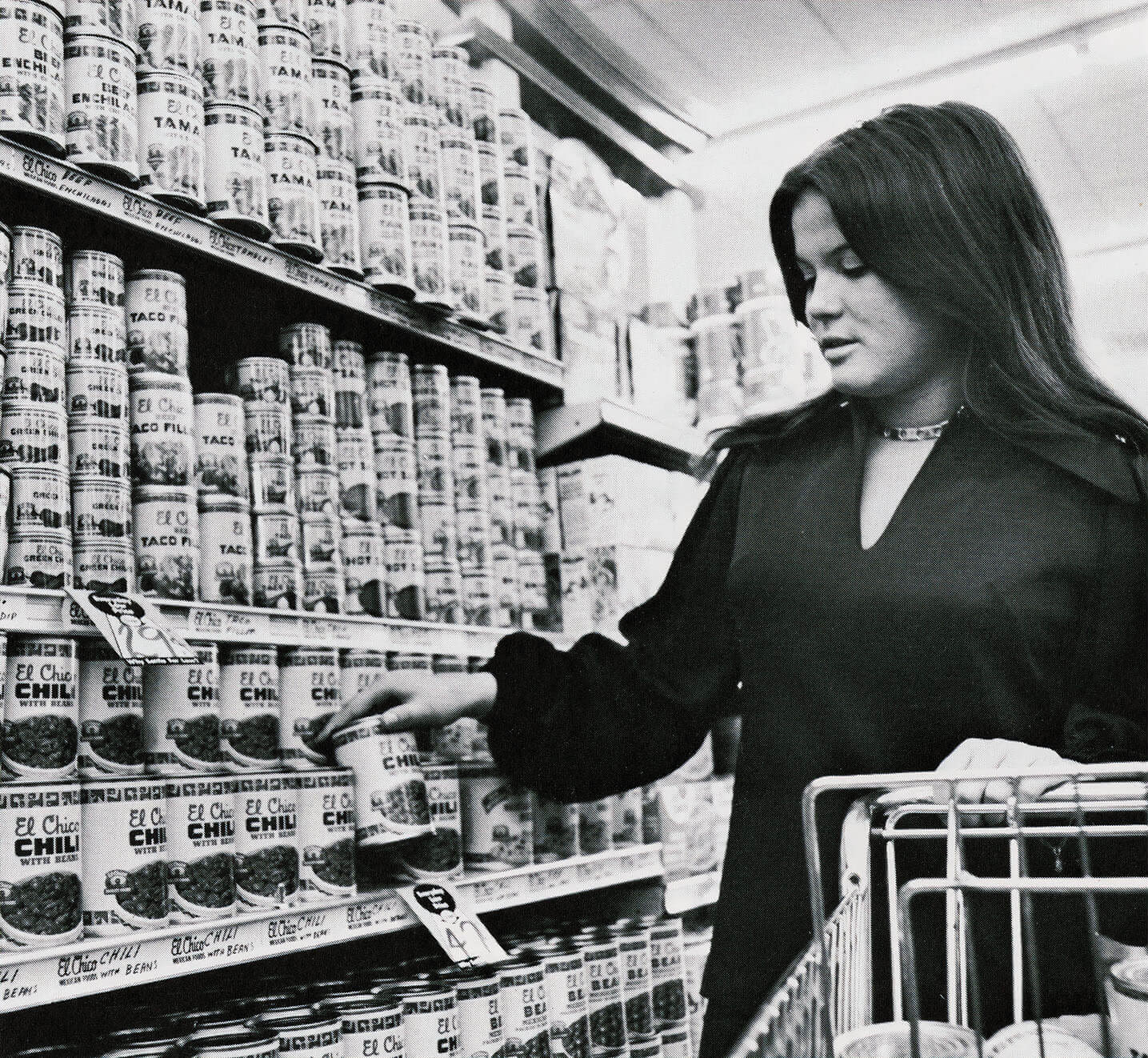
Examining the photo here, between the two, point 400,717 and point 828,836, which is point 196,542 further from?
point 828,836

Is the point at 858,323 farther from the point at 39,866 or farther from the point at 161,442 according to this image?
the point at 39,866

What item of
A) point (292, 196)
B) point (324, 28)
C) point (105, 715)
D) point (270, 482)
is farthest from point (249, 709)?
point (324, 28)

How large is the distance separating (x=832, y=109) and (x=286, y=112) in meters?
3.28

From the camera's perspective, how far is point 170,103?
156 cm

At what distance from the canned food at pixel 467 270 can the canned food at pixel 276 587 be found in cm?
55

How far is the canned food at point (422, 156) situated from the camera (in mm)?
2000

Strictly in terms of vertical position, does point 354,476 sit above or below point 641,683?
above

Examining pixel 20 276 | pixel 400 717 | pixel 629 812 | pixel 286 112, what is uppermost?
pixel 286 112

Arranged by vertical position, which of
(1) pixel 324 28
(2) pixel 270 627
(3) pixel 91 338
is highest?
(1) pixel 324 28

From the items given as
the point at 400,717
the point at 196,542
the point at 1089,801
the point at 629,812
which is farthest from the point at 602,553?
the point at 1089,801

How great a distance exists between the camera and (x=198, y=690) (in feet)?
4.95

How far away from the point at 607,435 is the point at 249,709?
109 cm

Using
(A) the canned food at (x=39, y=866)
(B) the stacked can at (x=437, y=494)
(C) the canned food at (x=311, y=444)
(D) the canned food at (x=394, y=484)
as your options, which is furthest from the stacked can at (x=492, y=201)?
(A) the canned food at (x=39, y=866)

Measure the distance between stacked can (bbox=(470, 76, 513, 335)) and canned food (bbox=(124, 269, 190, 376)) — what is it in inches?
26.3
